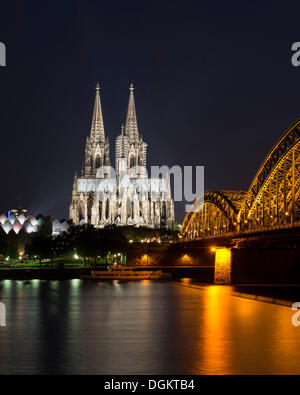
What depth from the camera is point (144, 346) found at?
28500 millimetres

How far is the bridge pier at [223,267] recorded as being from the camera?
84125 mm

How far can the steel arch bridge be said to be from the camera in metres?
67.6

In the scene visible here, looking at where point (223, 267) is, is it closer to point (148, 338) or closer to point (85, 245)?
point (148, 338)

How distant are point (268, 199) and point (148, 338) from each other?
53.1m

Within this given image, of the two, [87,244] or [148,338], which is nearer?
[148,338]

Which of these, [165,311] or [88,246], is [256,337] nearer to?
[165,311]

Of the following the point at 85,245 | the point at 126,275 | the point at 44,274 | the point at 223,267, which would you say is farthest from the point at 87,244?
the point at 223,267

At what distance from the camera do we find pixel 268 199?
82.3 m

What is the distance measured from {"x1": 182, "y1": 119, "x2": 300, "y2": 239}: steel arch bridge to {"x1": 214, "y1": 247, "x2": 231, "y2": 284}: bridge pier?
3.24m

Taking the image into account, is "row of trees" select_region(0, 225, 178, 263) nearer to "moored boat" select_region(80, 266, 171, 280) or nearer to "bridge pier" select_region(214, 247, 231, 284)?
"moored boat" select_region(80, 266, 171, 280)

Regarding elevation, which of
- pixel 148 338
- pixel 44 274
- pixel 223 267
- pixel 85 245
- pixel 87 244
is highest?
pixel 87 244

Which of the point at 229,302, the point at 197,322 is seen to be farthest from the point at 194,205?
the point at 197,322

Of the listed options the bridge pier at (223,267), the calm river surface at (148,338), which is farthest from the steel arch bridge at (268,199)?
the calm river surface at (148,338)
